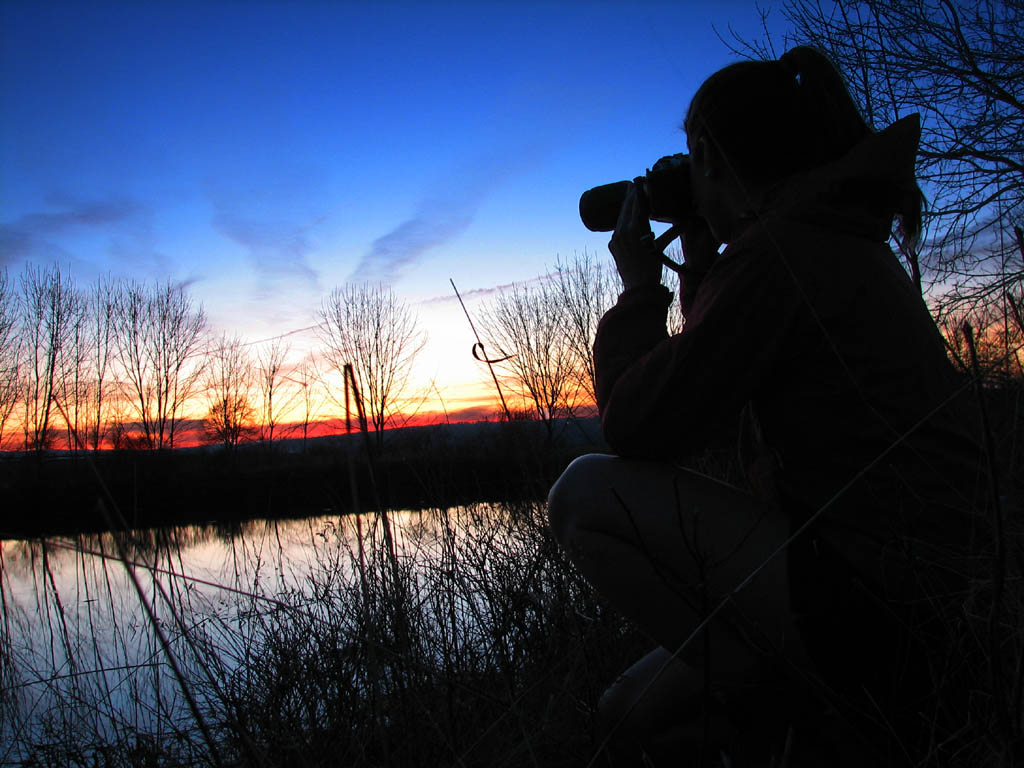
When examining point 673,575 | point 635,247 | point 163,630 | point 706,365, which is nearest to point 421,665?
point 673,575

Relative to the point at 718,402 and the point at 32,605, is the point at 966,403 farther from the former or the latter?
the point at 32,605

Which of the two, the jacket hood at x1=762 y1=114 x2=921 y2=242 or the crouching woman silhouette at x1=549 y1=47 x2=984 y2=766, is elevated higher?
the jacket hood at x1=762 y1=114 x2=921 y2=242

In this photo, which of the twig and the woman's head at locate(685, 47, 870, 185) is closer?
the twig

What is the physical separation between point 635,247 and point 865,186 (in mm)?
375

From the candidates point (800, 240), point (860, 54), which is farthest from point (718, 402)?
point (860, 54)

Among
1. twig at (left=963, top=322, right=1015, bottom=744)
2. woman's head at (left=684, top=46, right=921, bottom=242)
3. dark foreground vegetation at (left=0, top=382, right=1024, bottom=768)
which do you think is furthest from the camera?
woman's head at (left=684, top=46, right=921, bottom=242)

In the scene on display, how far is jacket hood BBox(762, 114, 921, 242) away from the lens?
897 millimetres

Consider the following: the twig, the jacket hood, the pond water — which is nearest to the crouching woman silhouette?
the jacket hood

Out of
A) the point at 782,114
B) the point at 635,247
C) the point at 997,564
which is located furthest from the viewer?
the point at 635,247

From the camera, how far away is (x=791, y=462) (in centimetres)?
90

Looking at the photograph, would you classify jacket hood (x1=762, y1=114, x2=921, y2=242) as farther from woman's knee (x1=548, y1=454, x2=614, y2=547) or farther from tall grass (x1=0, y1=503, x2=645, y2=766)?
tall grass (x1=0, y1=503, x2=645, y2=766)

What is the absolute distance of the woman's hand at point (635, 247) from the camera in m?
1.12

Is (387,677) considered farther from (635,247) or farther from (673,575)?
(635,247)

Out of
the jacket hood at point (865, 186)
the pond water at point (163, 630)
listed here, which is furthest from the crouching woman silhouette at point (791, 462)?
the pond water at point (163, 630)
